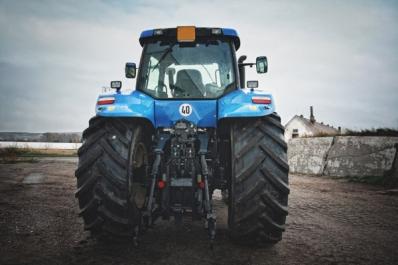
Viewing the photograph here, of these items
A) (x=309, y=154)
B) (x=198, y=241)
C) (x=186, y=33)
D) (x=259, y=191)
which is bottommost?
(x=198, y=241)

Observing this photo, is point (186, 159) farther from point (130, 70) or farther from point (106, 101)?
point (130, 70)

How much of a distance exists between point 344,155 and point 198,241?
7249mm

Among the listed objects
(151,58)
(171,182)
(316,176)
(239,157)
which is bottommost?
(316,176)

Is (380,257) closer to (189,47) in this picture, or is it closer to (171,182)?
(171,182)

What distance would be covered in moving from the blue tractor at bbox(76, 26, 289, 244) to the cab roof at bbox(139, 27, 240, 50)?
0.5 inches

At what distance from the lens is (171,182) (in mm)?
2451

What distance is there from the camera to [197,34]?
10.2ft

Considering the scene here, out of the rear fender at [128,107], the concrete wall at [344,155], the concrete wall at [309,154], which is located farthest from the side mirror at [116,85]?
the concrete wall at [309,154]

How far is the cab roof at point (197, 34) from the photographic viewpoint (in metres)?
3.09

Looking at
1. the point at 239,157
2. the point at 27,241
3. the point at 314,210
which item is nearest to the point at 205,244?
the point at 239,157

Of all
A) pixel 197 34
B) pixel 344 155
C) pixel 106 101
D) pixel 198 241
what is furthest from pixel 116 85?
pixel 344 155

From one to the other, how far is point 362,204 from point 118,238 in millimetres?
4177

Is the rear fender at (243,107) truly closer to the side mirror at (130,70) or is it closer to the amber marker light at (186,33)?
the amber marker light at (186,33)

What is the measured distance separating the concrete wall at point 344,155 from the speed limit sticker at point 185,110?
21.8 feet
